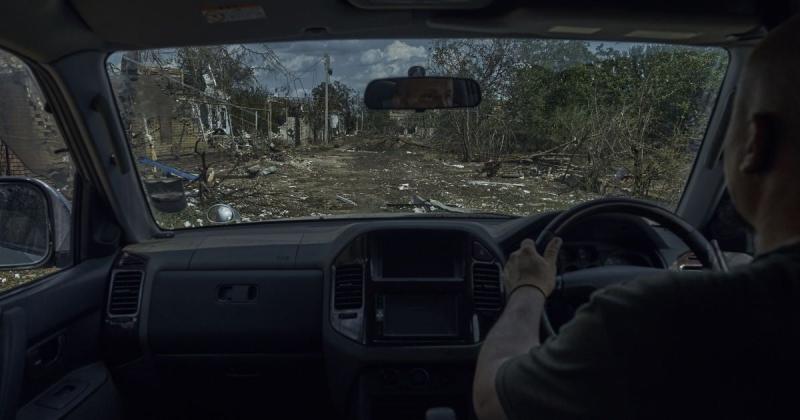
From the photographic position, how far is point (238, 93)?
12.3 ft

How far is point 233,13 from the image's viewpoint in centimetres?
296

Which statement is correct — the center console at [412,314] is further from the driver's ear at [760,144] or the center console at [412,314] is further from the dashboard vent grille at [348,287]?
the driver's ear at [760,144]

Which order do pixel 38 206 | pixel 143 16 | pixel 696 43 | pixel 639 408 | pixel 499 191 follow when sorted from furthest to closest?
pixel 499 191 → pixel 696 43 → pixel 38 206 → pixel 143 16 → pixel 639 408

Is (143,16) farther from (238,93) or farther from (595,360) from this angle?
(595,360)

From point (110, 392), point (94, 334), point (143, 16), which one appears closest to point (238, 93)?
point (143, 16)

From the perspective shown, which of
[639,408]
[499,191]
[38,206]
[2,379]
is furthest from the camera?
[499,191]

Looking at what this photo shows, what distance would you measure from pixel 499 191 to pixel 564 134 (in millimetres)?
521

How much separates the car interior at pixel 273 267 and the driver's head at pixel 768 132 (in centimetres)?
172

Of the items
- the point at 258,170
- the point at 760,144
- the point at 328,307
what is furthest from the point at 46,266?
→ the point at 760,144

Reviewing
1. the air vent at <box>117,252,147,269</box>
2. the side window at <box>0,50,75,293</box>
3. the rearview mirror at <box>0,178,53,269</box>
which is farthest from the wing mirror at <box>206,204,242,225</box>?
the rearview mirror at <box>0,178,53,269</box>

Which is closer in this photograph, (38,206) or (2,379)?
(2,379)

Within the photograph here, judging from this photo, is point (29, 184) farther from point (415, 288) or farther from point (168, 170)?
point (415, 288)

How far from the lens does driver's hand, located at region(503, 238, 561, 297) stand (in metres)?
2.02

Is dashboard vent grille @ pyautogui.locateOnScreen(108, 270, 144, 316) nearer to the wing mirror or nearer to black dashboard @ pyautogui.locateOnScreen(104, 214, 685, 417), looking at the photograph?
black dashboard @ pyautogui.locateOnScreen(104, 214, 685, 417)
